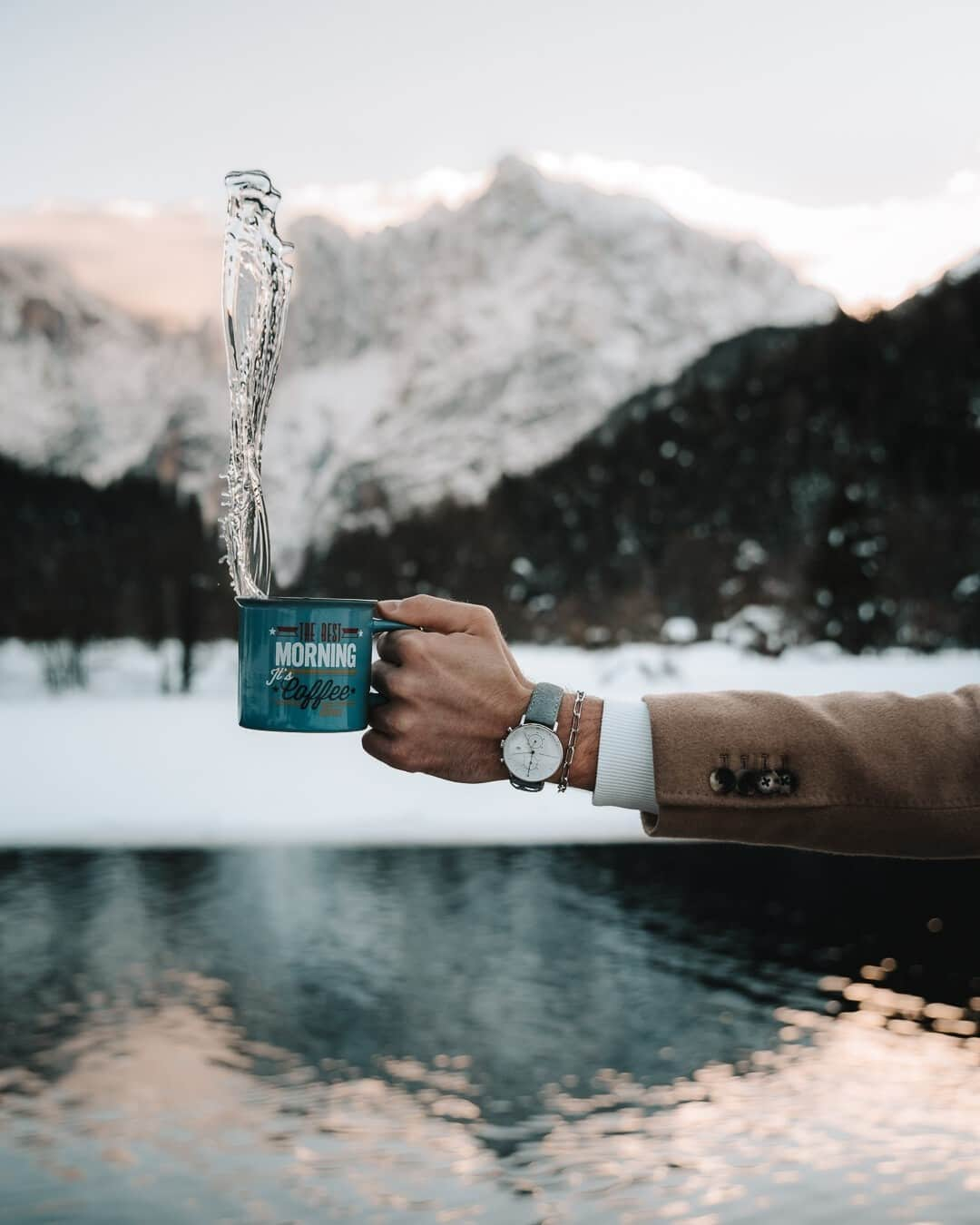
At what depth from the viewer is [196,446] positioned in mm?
68750

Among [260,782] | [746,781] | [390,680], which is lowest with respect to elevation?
[260,782]

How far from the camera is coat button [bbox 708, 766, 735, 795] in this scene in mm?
1318

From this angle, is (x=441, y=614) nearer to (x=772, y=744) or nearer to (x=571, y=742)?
(x=571, y=742)

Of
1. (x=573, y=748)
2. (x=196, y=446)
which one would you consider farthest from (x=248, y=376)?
(x=196, y=446)

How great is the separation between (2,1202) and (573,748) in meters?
3.08

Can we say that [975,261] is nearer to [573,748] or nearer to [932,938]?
[932,938]

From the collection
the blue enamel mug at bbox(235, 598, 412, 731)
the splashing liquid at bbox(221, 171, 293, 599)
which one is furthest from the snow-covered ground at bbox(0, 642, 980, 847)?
the blue enamel mug at bbox(235, 598, 412, 731)

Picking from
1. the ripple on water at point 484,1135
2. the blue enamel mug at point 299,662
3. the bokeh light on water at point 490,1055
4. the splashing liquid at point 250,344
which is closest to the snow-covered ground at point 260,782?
the bokeh light on water at point 490,1055

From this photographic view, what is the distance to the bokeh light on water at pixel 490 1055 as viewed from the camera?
375 centimetres

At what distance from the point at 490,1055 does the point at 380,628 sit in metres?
3.83

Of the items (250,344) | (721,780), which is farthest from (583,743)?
(250,344)

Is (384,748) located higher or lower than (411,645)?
lower

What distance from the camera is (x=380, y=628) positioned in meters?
1.36

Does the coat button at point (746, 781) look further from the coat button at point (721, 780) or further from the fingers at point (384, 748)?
the fingers at point (384, 748)
